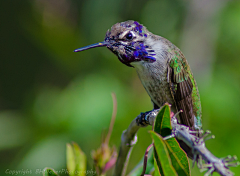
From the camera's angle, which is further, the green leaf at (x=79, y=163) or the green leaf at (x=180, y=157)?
the green leaf at (x=79, y=163)

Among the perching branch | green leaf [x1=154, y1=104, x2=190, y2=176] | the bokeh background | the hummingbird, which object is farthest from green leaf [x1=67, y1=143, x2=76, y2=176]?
the bokeh background

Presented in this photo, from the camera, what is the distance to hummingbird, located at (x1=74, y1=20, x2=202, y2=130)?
2012mm

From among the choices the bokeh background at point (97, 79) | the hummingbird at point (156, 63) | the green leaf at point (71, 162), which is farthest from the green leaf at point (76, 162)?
the bokeh background at point (97, 79)

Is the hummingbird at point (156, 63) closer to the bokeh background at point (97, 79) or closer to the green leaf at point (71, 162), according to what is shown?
the green leaf at point (71, 162)

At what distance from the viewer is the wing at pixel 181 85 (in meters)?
2.22

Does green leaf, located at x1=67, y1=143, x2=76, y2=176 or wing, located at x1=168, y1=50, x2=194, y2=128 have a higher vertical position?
wing, located at x1=168, y1=50, x2=194, y2=128

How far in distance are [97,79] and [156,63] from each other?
1586 mm

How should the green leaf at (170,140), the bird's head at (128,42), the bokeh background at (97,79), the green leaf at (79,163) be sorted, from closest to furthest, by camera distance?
the green leaf at (170,140) → the green leaf at (79,163) → the bird's head at (128,42) → the bokeh background at (97,79)

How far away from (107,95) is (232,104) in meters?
1.49

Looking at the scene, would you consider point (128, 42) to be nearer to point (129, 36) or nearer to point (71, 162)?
point (129, 36)

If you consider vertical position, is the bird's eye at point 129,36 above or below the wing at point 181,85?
above

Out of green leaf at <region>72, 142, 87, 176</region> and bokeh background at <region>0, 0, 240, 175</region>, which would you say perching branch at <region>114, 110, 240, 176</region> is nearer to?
green leaf at <region>72, 142, 87, 176</region>

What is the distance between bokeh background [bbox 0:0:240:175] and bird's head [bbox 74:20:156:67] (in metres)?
1.39

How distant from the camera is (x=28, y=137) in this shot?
3520 mm
